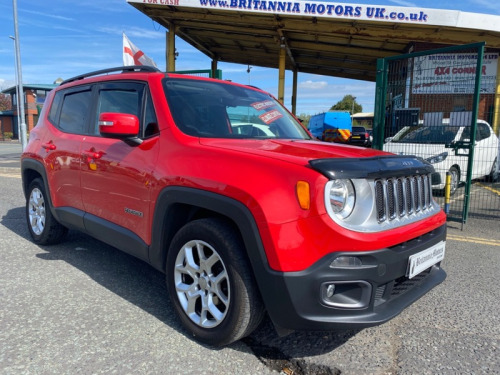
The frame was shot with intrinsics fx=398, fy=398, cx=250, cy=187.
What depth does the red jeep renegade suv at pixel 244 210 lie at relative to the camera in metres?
2.14

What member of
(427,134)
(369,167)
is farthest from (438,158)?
(369,167)

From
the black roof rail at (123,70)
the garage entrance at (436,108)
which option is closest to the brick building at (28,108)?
the black roof rail at (123,70)

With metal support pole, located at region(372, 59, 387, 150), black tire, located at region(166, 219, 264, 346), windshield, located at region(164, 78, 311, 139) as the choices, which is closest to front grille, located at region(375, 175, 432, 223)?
black tire, located at region(166, 219, 264, 346)

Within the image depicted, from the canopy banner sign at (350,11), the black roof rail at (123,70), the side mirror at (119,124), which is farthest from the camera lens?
the canopy banner sign at (350,11)

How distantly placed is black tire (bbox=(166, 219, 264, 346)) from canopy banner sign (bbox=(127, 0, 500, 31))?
11.2 meters

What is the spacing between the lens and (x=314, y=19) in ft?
41.8

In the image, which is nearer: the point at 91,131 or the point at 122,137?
the point at 122,137

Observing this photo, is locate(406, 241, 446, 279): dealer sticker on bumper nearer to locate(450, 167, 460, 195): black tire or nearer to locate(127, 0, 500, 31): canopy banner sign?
locate(450, 167, 460, 195): black tire

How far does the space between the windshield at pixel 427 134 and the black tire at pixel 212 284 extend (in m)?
4.95

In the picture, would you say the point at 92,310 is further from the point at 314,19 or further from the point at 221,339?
the point at 314,19

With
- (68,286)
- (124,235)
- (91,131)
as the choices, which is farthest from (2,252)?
(124,235)

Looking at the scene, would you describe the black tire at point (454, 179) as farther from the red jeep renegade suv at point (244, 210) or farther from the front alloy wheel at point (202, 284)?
the front alloy wheel at point (202, 284)

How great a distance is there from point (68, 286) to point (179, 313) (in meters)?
1.35

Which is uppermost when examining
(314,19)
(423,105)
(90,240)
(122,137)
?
(314,19)
